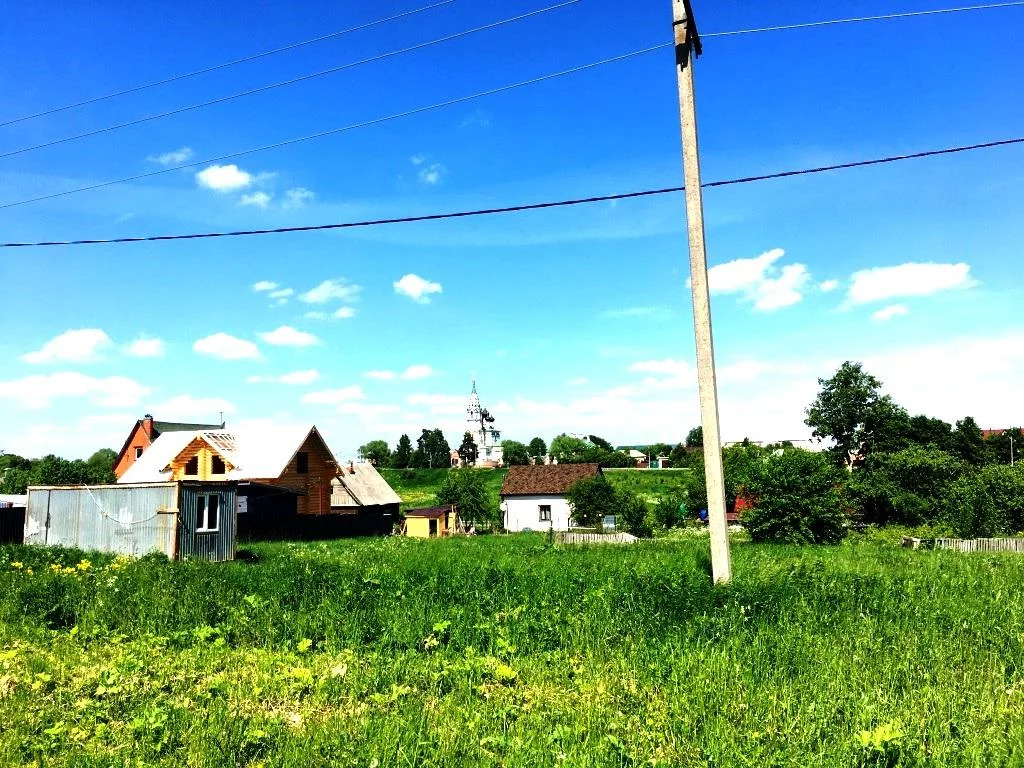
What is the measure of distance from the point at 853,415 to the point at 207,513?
54.4 metres

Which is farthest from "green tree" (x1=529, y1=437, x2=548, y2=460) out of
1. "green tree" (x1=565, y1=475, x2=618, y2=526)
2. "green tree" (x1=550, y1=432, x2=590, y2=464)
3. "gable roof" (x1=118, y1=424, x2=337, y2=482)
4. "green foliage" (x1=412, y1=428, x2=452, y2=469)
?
"gable roof" (x1=118, y1=424, x2=337, y2=482)

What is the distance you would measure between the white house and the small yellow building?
401 inches

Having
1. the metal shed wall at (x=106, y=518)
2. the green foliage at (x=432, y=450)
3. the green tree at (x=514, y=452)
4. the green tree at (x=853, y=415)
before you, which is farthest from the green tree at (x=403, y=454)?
the metal shed wall at (x=106, y=518)

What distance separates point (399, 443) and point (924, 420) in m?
95.6

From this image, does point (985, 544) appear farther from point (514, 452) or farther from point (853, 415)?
point (514, 452)

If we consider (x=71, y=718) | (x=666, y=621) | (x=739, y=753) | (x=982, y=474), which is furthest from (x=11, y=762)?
(x=982, y=474)

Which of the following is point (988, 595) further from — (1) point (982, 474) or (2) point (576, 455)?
(2) point (576, 455)

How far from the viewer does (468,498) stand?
51.3 m

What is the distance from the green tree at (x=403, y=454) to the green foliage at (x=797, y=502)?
11281 centimetres

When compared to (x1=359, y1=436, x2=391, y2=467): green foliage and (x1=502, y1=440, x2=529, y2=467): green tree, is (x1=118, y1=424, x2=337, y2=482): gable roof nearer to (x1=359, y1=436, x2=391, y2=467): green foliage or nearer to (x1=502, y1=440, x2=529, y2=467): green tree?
(x1=359, y1=436, x2=391, y2=467): green foliage

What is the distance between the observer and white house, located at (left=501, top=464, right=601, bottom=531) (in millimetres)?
55844

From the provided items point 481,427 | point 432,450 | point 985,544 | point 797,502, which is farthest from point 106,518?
point 481,427

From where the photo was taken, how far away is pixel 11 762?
4.92 metres

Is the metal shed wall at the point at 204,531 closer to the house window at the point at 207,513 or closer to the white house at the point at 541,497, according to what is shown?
the house window at the point at 207,513
